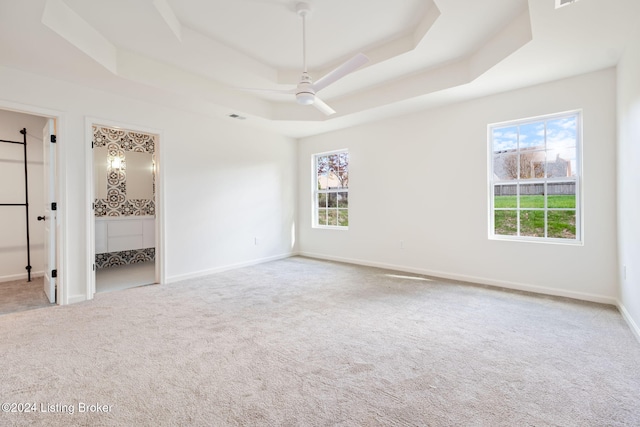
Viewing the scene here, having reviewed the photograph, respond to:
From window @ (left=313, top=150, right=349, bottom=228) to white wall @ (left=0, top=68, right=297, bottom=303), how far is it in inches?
22.3

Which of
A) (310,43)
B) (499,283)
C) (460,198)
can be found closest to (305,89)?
(310,43)

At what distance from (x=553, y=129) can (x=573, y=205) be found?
95cm

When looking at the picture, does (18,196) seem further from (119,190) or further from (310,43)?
(310,43)

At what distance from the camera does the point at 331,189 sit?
19.4 feet

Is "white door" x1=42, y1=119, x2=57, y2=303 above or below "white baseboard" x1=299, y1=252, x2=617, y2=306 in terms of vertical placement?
above

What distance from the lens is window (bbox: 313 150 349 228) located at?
5.72 meters

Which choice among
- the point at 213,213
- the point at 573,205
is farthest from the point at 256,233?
the point at 573,205

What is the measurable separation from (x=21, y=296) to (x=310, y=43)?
4.59m

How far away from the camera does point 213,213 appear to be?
4816mm

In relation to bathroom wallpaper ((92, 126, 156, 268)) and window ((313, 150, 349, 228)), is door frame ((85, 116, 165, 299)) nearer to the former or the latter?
bathroom wallpaper ((92, 126, 156, 268))

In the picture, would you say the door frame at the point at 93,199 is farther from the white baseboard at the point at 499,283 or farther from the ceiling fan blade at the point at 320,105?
the white baseboard at the point at 499,283

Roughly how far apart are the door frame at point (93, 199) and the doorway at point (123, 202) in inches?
38.3

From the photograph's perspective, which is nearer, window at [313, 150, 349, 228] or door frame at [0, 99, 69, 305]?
door frame at [0, 99, 69, 305]

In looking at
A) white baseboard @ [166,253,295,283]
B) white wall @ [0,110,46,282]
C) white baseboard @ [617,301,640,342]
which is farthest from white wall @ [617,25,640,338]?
white wall @ [0,110,46,282]
